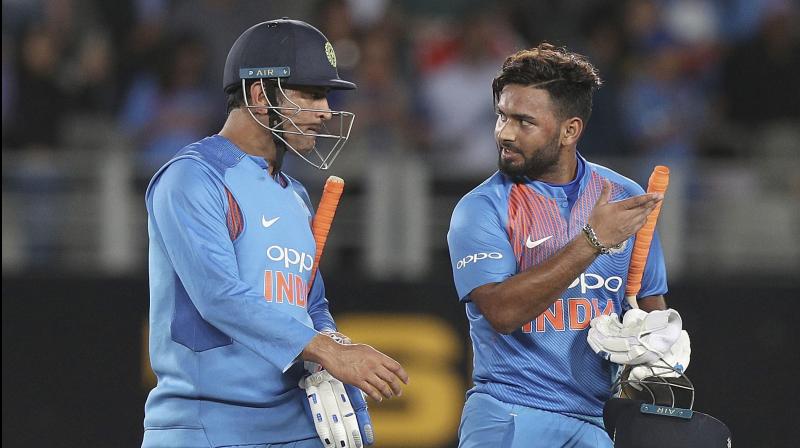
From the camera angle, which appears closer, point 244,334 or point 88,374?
point 244,334

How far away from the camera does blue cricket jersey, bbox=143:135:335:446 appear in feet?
14.5

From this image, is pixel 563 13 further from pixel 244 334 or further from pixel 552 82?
pixel 244 334

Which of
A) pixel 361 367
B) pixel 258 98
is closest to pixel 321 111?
pixel 258 98

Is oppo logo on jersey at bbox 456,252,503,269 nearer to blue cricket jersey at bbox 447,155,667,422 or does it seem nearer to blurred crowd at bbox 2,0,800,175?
blue cricket jersey at bbox 447,155,667,422

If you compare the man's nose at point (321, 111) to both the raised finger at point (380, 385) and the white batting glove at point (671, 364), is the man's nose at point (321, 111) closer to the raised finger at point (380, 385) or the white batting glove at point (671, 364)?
the raised finger at point (380, 385)

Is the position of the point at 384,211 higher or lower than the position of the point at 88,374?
higher

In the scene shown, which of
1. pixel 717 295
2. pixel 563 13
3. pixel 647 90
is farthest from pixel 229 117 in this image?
pixel 563 13

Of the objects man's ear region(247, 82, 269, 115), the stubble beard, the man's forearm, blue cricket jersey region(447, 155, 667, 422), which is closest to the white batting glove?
blue cricket jersey region(447, 155, 667, 422)

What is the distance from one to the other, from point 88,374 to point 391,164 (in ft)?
8.07

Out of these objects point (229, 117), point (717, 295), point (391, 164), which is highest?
point (229, 117)

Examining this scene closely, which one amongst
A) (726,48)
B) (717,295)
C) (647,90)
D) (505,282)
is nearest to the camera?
(505,282)

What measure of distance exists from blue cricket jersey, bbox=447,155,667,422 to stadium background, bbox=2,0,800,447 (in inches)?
156

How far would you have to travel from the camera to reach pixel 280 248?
15.6ft

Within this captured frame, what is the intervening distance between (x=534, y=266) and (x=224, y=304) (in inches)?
43.1
